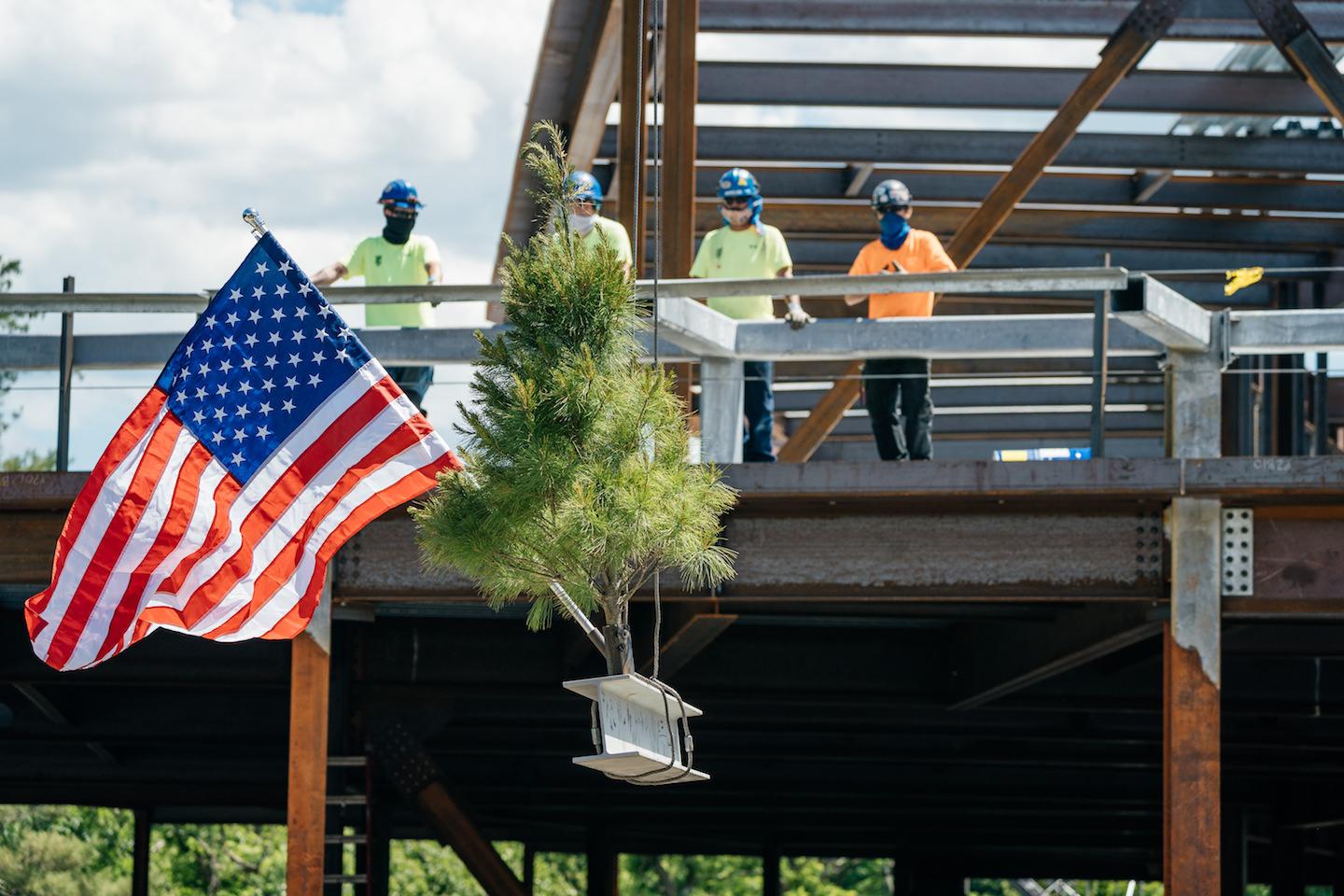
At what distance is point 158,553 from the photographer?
9.24 metres

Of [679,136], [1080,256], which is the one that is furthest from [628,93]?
[1080,256]

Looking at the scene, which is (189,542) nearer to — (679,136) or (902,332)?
(902,332)

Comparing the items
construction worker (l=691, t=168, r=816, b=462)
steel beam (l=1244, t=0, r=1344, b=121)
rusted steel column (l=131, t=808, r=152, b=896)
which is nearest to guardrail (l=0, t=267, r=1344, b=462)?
construction worker (l=691, t=168, r=816, b=462)

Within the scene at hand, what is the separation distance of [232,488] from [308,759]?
2008 mm

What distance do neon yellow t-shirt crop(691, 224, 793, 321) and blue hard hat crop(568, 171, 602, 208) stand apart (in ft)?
2.76

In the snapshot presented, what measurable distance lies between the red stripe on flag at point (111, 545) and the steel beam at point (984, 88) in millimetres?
8113

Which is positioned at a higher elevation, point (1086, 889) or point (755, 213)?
point (755, 213)

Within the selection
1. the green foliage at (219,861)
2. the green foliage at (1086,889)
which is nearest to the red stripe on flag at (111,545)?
Answer: the green foliage at (219,861)

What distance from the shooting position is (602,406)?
701 cm

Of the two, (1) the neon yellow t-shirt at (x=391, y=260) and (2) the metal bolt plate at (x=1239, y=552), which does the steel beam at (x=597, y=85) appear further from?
(2) the metal bolt plate at (x=1239, y=552)

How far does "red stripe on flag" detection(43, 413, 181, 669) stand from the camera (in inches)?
364

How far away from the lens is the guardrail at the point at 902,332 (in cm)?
1032

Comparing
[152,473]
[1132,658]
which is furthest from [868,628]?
[152,473]

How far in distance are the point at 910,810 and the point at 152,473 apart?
51.3 ft
